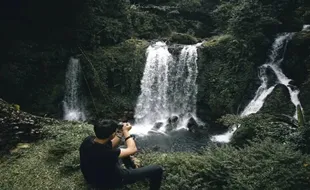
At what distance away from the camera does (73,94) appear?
53.4 ft

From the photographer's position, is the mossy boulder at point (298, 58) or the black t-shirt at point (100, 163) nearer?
the black t-shirt at point (100, 163)

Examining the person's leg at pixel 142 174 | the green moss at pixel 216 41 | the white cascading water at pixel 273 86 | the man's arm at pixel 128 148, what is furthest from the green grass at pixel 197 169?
the green moss at pixel 216 41

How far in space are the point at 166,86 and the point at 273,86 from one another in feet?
17.4

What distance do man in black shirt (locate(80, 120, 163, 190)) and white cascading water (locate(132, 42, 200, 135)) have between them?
11.5 metres

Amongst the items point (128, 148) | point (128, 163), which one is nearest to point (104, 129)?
point (128, 148)

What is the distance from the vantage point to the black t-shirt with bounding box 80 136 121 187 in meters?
4.08

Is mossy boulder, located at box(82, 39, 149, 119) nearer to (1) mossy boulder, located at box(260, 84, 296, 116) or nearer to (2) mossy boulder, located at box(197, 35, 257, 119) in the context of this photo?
(2) mossy boulder, located at box(197, 35, 257, 119)

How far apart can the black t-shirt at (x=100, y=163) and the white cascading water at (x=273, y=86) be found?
9.85 metres

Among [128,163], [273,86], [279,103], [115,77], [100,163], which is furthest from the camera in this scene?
[115,77]

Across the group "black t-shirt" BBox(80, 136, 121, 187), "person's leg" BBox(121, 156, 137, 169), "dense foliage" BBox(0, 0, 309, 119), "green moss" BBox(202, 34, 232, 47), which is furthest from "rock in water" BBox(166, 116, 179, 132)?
"black t-shirt" BBox(80, 136, 121, 187)

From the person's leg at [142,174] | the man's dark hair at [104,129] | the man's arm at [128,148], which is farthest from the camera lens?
the person's leg at [142,174]

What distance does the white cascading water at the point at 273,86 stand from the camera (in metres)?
14.0

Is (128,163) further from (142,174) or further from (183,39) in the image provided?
(183,39)

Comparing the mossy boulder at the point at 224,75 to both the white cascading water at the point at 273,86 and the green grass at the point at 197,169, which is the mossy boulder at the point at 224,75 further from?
the green grass at the point at 197,169
